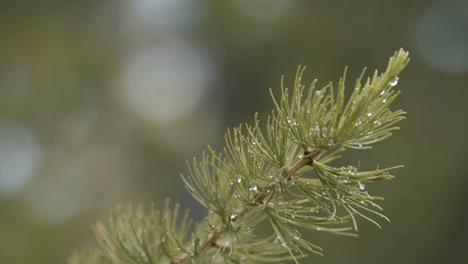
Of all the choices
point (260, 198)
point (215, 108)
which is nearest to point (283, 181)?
point (260, 198)

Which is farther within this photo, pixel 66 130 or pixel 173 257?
pixel 66 130

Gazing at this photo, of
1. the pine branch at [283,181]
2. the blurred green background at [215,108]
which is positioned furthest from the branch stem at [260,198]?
the blurred green background at [215,108]

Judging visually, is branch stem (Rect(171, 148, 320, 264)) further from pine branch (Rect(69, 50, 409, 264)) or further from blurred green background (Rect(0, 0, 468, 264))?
blurred green background (Rect(0, 0, 468, 264))

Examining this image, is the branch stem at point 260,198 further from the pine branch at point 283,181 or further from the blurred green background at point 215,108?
the blurred green background at point 215,108

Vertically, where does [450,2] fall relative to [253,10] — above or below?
below

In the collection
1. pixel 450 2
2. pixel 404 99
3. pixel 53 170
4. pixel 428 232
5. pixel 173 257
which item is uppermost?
pixel 173 257

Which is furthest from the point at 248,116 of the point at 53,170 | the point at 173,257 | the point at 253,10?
the point at 173,257

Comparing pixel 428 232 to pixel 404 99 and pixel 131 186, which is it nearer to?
pixel 404 99

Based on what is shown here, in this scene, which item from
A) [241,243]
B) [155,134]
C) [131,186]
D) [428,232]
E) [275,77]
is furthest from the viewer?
[155,134]
